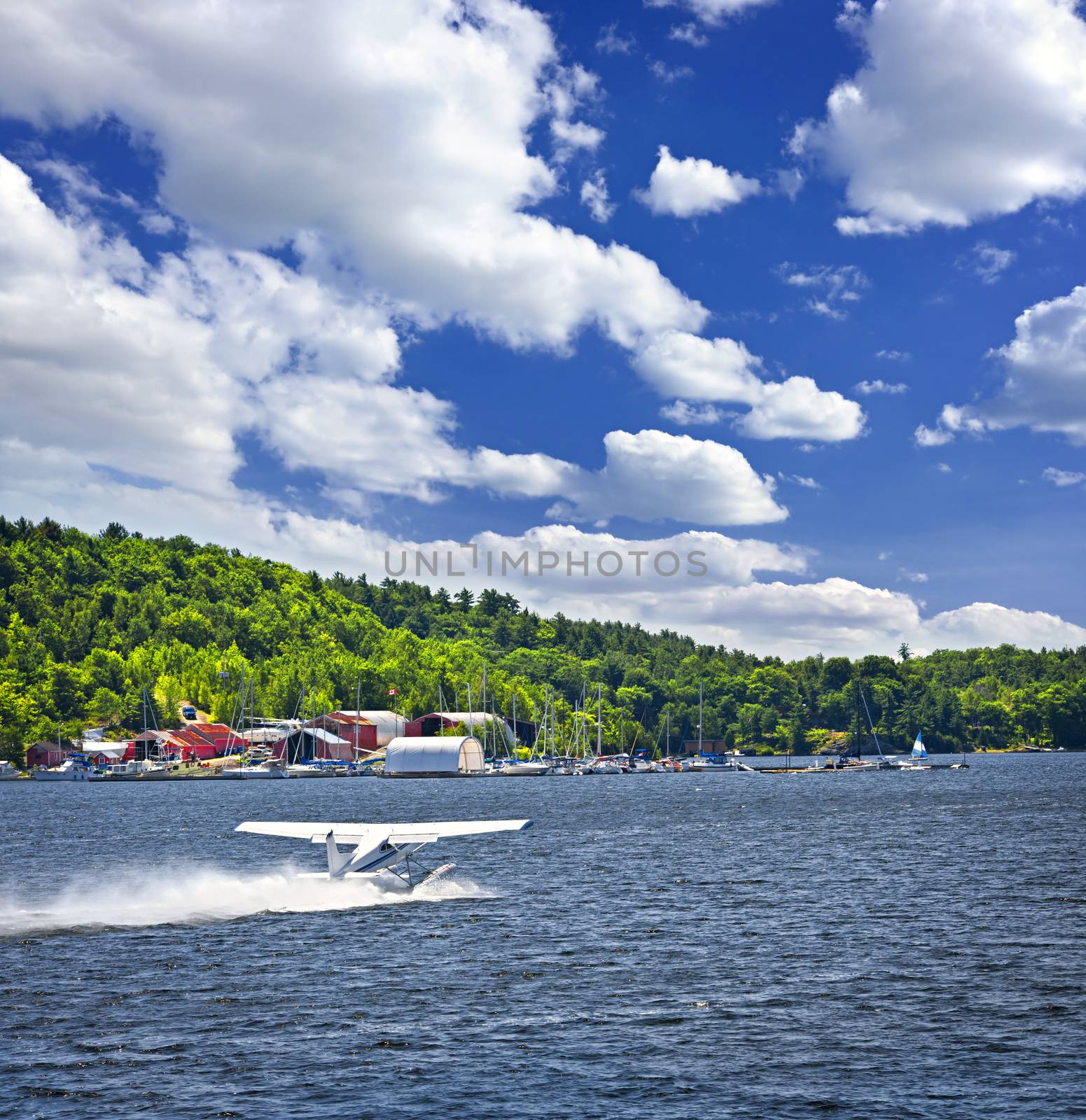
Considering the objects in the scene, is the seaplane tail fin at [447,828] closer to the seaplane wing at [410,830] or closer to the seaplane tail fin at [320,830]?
the seaplane wing at [410,830]

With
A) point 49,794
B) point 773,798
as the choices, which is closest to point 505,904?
point 773,798

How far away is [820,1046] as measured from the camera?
28.3 metres

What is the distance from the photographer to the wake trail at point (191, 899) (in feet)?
151

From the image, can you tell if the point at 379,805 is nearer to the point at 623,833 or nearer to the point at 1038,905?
the point at 623,833

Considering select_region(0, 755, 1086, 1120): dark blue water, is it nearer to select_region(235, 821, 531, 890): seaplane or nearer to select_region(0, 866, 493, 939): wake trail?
select_region(0, 866, 493, 939): wake trail

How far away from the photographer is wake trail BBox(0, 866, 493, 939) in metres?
46.0

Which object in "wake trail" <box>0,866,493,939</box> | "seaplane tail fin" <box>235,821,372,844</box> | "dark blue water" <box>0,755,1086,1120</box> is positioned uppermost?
"seaplane tail fin" <box>235,821,372,844</box>

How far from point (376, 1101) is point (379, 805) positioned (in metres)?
109

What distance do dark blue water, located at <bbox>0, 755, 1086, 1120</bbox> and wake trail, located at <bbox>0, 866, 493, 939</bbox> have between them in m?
0.25

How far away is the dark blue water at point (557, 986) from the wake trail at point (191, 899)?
0.83ft

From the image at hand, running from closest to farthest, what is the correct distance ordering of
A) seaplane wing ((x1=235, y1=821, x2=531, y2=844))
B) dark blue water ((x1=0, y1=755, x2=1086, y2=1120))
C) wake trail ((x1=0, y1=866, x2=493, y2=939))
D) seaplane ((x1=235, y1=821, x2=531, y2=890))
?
dark blue water ((x1=0, y1=755, x2=1086, y2=1120)), wake trail ((x1=0, y1=866, x2=493, y2=939)), seaplane ((x1=235, y1=821, x2=531, y2=890)), seaplane wing ((x1=235, y1=821, x2=531, y2=844))

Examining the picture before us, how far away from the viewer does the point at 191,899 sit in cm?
5203

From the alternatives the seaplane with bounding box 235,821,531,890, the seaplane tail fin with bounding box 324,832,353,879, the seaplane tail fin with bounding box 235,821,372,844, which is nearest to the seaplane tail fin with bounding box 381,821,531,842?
the seaplane with bounding box 235,821,531,890

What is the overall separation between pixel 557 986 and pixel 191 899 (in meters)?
24.0
